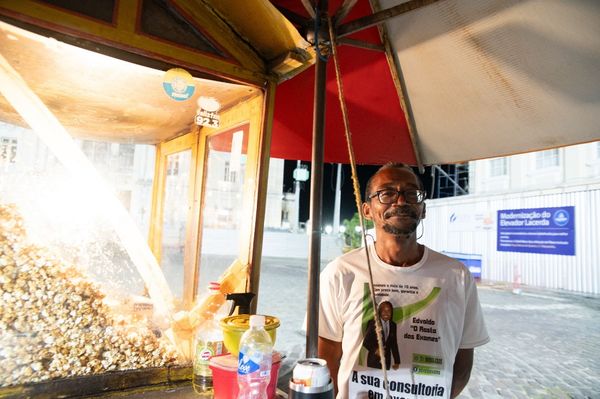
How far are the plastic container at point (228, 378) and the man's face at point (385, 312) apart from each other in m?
0.75

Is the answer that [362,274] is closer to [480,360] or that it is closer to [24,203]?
[24,203]

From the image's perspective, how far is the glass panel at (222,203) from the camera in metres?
3.76

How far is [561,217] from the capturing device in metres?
13.6

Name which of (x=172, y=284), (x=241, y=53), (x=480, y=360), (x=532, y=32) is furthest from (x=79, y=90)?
(x=480, y=360)

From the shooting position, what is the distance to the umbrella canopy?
2.52 metres

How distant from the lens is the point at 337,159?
13.9 ft

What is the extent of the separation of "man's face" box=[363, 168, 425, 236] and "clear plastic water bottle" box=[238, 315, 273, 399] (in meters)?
0.99

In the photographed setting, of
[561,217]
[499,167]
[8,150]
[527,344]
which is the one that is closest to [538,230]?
[561,217]

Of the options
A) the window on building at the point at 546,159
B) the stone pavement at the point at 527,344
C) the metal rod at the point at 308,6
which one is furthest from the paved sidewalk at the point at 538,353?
the window on building at the point at 546,159

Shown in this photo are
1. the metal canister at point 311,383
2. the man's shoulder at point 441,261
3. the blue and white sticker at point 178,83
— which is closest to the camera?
the metal canister at point 311,383

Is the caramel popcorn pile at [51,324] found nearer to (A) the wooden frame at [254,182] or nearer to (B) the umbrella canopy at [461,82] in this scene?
(A) the wooden frame at [254,182]

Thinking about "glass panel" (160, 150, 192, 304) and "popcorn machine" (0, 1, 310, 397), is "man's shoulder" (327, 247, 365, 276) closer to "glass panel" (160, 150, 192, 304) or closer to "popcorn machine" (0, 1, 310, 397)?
"popcorn machine" (0, 1, 310, 397)

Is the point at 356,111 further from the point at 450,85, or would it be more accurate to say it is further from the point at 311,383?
the point at 311,383

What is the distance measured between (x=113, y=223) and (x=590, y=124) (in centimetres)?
416
